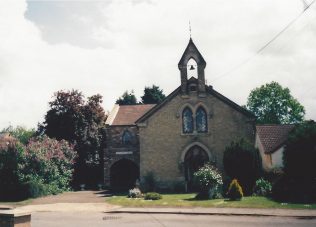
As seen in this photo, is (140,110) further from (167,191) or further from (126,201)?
(126,201)

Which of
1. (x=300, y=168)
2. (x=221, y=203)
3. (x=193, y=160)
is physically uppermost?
(x=193, y=160)

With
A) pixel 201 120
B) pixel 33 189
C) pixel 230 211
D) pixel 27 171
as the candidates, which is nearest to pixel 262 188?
pixel 230 211

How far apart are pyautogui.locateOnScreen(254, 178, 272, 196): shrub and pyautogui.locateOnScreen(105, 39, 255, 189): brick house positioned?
244 inches

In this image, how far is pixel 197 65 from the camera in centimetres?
3228

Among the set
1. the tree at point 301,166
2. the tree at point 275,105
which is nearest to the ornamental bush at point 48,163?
the tree at point 301,166

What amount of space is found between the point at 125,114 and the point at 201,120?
1192 cm

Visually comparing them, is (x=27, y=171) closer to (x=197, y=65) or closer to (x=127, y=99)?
(x=197, y=65)

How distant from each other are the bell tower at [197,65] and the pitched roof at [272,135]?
6413 mm

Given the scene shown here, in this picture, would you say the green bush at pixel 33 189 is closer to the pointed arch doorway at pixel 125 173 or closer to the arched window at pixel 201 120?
the pointed arch doorway at pixel 125 173

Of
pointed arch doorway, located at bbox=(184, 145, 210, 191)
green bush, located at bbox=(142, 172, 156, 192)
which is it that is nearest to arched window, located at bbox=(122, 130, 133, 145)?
green bush, located at bbox=(142, 172, 156, 192)

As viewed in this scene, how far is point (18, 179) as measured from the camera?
30375 mm

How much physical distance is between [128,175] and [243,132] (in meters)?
15.1

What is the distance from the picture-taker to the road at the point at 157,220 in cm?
1595

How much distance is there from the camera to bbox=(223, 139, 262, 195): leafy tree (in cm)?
2678
